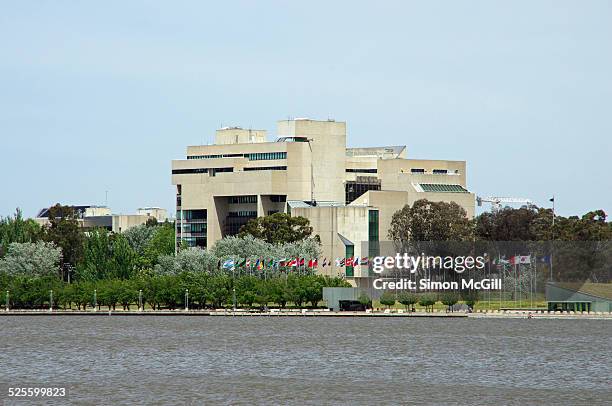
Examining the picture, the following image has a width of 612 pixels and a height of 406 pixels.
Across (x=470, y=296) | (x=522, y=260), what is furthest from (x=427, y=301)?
(x=522, y=260)

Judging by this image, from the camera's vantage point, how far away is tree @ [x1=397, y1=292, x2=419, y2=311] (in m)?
194

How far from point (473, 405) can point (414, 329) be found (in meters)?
82.0

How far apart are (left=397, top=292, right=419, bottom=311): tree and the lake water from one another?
17.8 metres

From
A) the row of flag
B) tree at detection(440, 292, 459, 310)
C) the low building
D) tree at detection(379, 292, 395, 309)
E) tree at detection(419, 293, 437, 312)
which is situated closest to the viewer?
the row of flag

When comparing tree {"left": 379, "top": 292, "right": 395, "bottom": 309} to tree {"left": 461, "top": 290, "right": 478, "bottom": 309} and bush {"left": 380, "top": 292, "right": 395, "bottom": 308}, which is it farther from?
tree {"left": 461, "top": 290, "right": 478, "bottom": 309}

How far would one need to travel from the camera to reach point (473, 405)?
83.6 meters

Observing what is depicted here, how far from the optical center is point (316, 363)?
113 metres

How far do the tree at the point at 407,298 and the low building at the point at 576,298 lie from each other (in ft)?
60.9

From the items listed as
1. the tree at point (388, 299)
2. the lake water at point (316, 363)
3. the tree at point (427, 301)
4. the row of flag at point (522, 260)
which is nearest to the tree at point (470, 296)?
the tree at point (427, 301)

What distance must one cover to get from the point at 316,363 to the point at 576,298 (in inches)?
3295

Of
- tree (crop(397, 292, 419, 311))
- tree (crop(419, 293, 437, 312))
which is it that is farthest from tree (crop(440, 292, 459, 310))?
tree (crop(397, 292, 419, 311))

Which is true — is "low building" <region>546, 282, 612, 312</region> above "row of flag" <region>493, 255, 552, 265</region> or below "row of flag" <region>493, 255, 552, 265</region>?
below

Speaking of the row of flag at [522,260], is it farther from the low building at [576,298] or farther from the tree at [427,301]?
the tree at [427,301]

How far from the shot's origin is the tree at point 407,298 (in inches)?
7633
